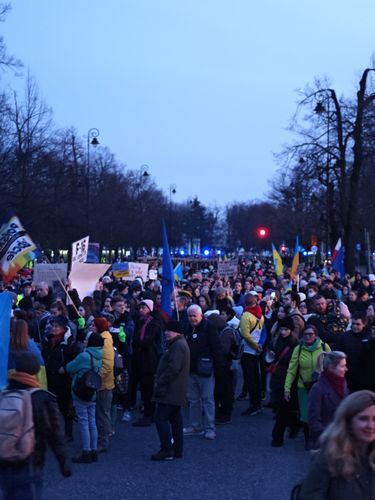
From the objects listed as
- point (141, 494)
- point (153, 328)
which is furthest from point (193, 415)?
point (141, 494)

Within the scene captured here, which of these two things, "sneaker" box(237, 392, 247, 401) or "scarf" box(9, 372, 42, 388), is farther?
"sneaker" box(237, 392, 247, 401)

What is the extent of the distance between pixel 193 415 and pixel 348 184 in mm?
25937

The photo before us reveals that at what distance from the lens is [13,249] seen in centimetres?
1539

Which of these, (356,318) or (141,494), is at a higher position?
(356,318)

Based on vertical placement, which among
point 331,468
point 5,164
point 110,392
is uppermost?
point 5,164

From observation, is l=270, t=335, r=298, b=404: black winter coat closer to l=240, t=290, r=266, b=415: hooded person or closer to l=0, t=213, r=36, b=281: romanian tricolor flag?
l=240, t=290, r=266, b=415: hooded person

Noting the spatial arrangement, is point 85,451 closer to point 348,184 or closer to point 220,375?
point 220,375

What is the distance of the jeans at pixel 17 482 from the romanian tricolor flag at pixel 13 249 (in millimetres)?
10296

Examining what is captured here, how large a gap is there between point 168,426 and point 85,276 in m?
8.19

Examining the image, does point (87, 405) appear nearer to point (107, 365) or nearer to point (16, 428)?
point (107, 365)

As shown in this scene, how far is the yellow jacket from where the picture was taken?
9.79 m

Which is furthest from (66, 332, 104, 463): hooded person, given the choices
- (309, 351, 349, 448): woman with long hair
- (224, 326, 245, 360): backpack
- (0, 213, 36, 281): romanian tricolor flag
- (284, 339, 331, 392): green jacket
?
(0, 213, 36, 281): romanian tricolor flag

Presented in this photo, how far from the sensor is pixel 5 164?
29000 millimetres

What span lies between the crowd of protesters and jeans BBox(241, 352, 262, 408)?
16 mm
